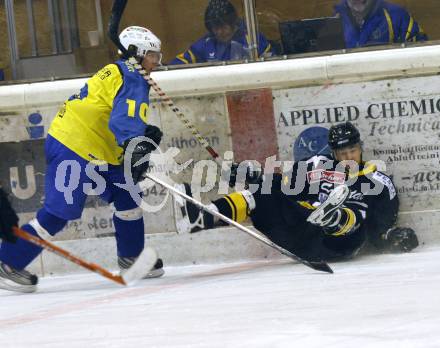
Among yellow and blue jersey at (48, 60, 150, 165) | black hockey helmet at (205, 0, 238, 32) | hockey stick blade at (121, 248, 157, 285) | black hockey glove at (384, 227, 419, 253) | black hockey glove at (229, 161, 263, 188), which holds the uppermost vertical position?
black hockey helmet at (205, 0, 238, 32)

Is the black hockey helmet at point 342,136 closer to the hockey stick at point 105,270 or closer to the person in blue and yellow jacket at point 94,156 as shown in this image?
the person in blue and yellow jacket at point 94,156

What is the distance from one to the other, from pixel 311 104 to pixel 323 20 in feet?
1.60

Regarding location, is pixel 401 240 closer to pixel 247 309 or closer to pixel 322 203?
pixel 322 203

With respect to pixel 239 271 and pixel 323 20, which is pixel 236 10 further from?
pixel 239 271

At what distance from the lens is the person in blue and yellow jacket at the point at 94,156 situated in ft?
18.6

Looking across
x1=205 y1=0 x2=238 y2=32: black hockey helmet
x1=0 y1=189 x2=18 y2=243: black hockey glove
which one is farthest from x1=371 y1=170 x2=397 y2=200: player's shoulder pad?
x1=0 y1=189 x2=18 y2=243: black hockey glove

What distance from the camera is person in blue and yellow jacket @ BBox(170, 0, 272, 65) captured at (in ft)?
21.2

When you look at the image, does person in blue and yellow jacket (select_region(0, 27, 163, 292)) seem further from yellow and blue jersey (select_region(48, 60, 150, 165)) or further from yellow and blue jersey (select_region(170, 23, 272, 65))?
yellow and blue jersey (select_region(170, 23, 272, 65))

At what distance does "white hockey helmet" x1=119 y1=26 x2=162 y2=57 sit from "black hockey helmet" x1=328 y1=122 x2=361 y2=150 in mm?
1055

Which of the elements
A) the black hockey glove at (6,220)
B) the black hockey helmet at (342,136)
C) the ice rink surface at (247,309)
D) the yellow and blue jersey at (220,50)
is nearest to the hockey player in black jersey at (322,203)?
the black hockey helmet at (342,136)

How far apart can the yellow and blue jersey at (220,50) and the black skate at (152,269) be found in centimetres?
121

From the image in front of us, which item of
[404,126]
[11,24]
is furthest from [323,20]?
[11,24]

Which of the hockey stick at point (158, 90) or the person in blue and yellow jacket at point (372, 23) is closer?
the hockey stick at point (158, 90)

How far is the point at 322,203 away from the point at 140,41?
129cm
